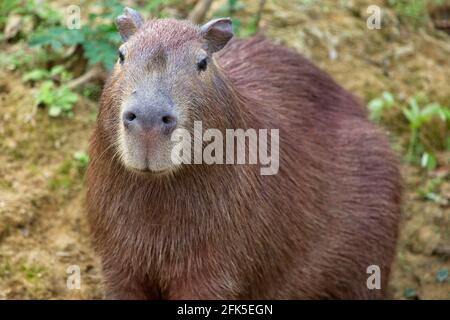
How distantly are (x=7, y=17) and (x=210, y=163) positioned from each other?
362 centimetres

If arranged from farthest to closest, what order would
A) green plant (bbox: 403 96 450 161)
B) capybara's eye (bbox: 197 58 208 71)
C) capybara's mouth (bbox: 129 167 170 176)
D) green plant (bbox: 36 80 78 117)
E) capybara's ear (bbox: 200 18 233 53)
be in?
green plant (bbox: 403 96 450 161)
green plant (bbox: 36 80 78 117)
capybara's ear (bbox: 200 18 233 53)
capybara's eye (bbox: 197 58 208 71)
capybara's mouth (bbox: 129 167 170 176)

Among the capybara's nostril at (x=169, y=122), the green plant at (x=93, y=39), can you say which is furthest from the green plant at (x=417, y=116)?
the capybara's nostril at (x=169, y=122)

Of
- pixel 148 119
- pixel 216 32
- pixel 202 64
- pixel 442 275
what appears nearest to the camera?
pixel 148 119

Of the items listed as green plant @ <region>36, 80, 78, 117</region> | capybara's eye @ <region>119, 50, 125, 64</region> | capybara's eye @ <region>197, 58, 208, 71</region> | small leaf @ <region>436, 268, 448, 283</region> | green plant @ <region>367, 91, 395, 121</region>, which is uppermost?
green plant @ <region>367, 91, 395, 121</region>

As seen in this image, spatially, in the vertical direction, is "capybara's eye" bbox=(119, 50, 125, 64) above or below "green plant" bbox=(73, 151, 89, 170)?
above

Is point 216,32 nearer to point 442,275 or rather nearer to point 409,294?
point 409,294

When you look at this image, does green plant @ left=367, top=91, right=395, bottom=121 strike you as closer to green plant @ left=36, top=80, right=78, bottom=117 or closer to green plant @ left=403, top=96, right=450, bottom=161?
green plant @ left=403, top=96, right=450, bottom=161

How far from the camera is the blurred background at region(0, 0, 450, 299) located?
6879 millimetres

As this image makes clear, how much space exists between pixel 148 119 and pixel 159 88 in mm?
229

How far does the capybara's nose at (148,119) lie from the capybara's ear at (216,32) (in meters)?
0.71

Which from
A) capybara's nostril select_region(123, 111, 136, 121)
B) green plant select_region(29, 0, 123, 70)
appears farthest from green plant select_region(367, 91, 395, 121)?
capybara's nostril select_region(123, 111, 136, 121)

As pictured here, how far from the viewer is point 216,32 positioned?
538 centimetres

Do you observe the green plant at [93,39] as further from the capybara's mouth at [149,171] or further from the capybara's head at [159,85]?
the capybara's mouth at [149,171]

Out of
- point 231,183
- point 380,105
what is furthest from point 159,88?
point 380,105
